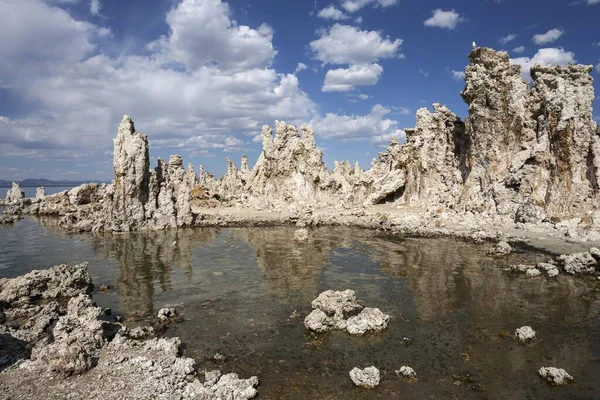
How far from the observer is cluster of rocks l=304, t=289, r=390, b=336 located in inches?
679

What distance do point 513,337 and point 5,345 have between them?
64.0 feet

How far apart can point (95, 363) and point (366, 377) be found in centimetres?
893

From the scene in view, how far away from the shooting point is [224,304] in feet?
69.1

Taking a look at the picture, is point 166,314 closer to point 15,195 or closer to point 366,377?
point 366,377

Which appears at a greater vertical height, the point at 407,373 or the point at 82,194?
the point at 82,194

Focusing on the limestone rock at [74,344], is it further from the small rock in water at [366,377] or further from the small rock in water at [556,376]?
the small rock in water at [556,376]

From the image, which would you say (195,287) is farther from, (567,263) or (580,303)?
(567,263)

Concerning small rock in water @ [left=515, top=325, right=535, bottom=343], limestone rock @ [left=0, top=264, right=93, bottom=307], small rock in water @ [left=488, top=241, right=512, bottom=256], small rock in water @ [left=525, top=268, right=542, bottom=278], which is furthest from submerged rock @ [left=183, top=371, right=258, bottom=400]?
small rock in water @ [left=488, top=241, right=512, bottom=256]

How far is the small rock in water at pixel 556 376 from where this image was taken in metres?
13.0

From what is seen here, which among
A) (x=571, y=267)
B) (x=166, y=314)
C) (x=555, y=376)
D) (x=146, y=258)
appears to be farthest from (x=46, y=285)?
(x=571, y=267)

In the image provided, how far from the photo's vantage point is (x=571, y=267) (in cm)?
2669

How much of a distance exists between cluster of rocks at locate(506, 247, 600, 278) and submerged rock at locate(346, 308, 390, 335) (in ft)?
47.8

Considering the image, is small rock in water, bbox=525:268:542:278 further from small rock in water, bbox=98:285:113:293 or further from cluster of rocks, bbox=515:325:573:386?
small rock in water, bbox=98:285:113:293

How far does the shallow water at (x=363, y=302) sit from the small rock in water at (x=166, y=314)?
36.0 inches
